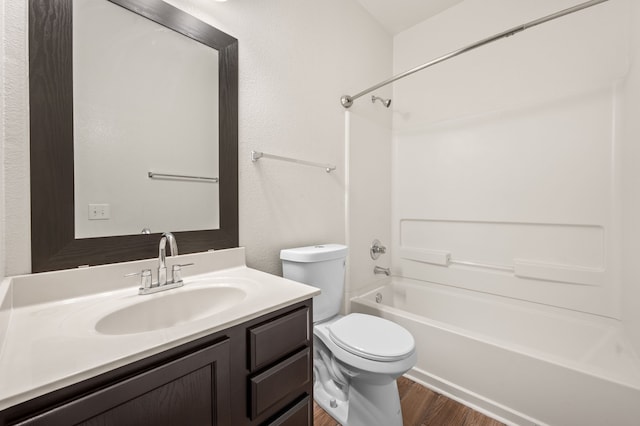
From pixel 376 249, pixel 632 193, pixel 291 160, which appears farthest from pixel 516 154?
pixel 291 160

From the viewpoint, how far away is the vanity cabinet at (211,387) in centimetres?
46

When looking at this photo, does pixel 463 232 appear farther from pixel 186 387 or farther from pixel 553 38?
pixel 186 387

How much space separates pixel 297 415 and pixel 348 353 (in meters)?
0.34

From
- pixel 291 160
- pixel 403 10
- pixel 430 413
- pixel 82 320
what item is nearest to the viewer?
pixel 82 320

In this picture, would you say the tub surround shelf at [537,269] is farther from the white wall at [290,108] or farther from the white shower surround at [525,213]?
the white wall at [290,108]

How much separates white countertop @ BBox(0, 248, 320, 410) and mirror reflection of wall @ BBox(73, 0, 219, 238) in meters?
0.17

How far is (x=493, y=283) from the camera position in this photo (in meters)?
1.85

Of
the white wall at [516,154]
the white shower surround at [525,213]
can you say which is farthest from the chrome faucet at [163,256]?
the white wall at [516,154]

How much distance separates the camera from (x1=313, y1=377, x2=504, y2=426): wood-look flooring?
1.29m

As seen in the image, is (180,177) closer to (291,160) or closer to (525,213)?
(291,160)

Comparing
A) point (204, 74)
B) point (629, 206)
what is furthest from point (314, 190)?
point (629, 206)

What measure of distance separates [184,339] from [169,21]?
3.95ft

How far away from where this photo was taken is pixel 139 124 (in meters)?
0.98

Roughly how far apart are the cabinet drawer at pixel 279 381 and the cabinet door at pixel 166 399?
8 cm
